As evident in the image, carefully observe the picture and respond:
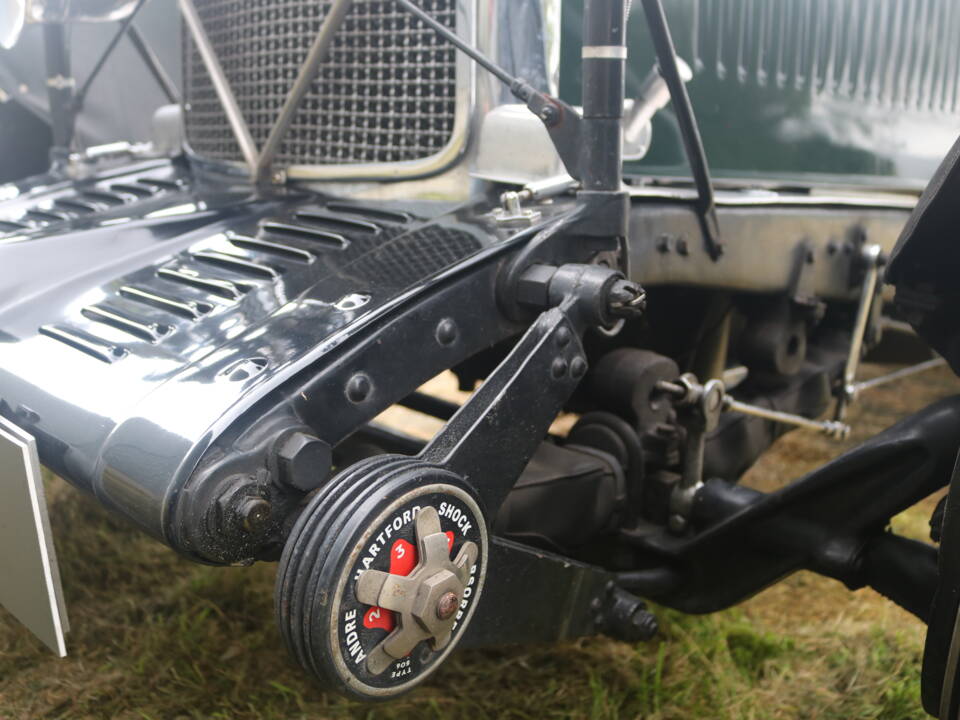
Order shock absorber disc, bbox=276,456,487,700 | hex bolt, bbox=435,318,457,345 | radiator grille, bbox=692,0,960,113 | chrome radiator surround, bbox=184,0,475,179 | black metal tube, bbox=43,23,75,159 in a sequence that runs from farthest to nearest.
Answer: black metal tube, bbox=43,23,75,159 → radiator grille, bbox=692,0,960,113 → chrome radiator surround, bbox=184,0,475,179 → hex bolt, bbox=435,318,457,345 → shock absorber disc, bbox=276,456,487,700

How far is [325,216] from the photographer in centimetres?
192

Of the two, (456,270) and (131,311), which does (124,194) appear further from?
(456,270)

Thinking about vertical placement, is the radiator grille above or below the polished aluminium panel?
above

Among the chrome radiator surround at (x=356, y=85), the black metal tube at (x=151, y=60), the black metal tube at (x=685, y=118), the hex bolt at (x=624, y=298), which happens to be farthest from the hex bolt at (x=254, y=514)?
the black metal tube at (x=151, y=60)

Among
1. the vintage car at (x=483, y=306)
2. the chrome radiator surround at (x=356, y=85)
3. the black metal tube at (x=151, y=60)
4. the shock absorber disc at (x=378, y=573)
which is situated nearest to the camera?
the shock absorber disc at (x=378, y=573)

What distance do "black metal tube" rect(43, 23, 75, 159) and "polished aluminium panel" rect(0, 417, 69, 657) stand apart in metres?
1.50

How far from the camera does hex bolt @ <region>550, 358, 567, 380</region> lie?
61.9 inches

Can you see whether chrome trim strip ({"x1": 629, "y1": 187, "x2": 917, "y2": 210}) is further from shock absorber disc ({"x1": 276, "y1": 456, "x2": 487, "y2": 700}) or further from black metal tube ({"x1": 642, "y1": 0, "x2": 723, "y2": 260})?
shock absorber disc ({"x1": 276, "y1": 456, "x2": 487, "y2": 700})

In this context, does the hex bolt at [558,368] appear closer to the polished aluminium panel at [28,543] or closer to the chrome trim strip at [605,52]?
the chrome trim strip at [605,52]

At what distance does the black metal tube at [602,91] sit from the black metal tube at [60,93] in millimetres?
1705

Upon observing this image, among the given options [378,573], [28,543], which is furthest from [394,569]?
[28,543]

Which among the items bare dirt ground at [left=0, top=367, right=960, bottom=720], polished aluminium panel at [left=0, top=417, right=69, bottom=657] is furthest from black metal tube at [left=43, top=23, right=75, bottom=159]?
polished aluminium panel at [left=0, top=417, right=69, bottom=657]

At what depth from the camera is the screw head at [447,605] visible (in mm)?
1308

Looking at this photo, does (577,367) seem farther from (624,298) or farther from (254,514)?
(254,514)
